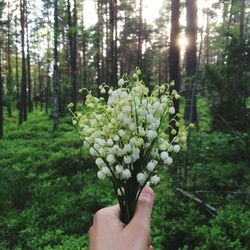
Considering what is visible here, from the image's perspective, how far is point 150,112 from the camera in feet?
7.43

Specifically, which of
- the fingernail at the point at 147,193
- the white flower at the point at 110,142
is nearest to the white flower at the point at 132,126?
the white flower at the point at 110,142

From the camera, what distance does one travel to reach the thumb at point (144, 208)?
2.01 metres

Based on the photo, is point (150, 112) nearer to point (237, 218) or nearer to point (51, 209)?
point (237, 218)

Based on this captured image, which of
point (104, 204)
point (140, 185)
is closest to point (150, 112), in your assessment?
point (140, 185)

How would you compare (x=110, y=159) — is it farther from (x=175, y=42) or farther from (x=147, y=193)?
(x=175, y=42)

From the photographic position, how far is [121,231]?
1961mm

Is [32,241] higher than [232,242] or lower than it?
lower

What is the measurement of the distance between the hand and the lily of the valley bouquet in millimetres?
103

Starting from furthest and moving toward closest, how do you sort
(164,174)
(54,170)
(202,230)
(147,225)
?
(54,170), (164,174), (202,230), (147,225)

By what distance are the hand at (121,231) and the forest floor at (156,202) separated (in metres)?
3.99

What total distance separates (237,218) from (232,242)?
0.69 meters

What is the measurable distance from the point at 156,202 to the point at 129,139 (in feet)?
19.5

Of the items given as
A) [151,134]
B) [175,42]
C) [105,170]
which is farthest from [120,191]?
[175,42]

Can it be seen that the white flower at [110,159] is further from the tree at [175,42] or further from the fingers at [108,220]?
the tree at [175,42]
